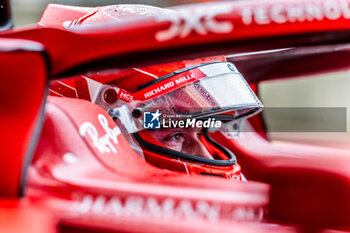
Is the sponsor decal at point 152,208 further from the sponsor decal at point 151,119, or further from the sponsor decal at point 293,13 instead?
the sponsor decal at point 151,119

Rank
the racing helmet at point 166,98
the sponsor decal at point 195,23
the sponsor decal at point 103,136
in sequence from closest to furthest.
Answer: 1. the sponsor decal at point 195,23
2. the sponsor decal at point 103,136
3. the racing helmet at point 166,98

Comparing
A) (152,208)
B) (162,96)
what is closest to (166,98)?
(162,96)

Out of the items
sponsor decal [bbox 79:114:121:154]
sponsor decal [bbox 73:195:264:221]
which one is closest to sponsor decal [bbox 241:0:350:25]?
sponsor decal [bbox 73:195:264:221]

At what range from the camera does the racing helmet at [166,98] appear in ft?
3.46

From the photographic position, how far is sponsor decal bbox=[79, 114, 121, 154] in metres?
0.82

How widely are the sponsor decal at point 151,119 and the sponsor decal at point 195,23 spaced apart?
520 mm

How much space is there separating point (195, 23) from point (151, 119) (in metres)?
0.55

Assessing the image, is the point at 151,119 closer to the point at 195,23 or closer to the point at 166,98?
the point at 166,98

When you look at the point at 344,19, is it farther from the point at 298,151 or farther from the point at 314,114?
the point at 314,114

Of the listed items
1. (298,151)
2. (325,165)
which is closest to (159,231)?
(325,165)

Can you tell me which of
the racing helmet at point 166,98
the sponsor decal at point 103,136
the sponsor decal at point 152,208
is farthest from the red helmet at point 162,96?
the sponsor decal at point 152,208

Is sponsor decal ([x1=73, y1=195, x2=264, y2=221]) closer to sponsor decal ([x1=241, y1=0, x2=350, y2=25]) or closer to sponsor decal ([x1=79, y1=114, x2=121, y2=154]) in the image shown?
sponsor decal ([x1=79, y1=114, x2=121, y2=154])

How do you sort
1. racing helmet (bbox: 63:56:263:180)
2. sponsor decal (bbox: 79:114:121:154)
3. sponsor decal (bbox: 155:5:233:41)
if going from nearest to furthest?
1. sponsor decal (bbox: 155:5:233:41)
2. sponsor decal (bbox: 79:114:121:154)
3. racing helmet (bbox: 63:56:263:180)

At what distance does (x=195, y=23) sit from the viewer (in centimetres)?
55
